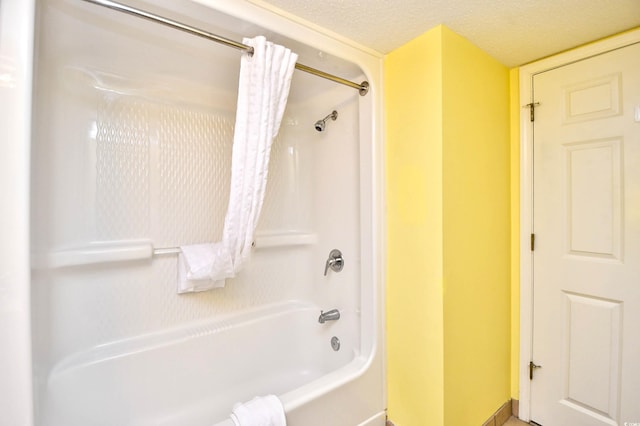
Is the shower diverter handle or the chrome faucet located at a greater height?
the shower diverter handle

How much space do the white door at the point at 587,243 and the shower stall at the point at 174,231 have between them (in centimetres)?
98

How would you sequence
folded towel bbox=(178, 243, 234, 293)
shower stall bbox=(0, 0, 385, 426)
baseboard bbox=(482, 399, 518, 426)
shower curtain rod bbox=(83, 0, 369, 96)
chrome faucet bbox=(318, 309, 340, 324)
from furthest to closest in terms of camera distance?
chrome faucet bbox=(318, 309, 340, 324), baseboard bbox=(482, 399, 518, 426), folded towel bbox=(178, 243, 234, 293), shower stall bbox=(0, 0, 385, 426), shower curtain rod bbox=(83, 0, 369, 96)

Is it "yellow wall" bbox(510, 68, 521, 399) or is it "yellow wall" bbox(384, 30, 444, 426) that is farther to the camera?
"yellow wall" bbox(510, 68, 521, 399)

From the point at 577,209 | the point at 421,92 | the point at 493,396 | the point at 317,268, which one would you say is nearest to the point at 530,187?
the point at 577,209

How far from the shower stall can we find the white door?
3.20ft

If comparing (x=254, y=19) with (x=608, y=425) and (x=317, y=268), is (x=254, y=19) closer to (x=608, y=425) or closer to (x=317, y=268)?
(x=317, y=268)

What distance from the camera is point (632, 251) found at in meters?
1.37

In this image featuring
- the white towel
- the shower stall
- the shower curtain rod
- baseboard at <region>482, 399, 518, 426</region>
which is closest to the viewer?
the shower curtain rod

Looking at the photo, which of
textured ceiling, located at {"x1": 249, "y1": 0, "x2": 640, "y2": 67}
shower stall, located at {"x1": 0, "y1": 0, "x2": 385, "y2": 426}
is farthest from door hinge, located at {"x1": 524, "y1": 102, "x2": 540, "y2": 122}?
shower stall, located at {"x1": 0, "y1": 0, "x2": 385, "y2": 426}

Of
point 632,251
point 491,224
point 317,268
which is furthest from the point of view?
point 317,268

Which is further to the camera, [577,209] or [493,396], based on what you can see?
[493,396]

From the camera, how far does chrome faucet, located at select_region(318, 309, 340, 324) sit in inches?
75.3

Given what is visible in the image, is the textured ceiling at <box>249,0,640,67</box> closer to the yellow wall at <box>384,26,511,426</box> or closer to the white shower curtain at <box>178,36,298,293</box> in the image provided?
the yellow wall at <box>384,26,511,426</box>

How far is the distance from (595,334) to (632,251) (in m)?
0.47
